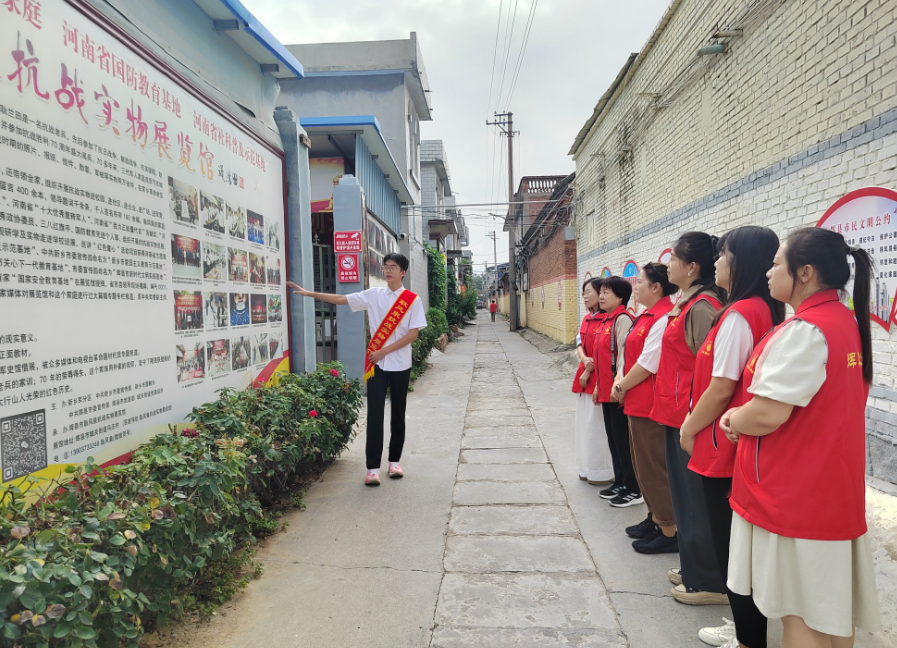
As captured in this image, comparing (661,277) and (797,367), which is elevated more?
(661,277)

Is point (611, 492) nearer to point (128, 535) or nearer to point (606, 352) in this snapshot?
point (606, 352)

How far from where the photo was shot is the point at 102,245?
7.95 ft

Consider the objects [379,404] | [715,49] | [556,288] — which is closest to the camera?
[379,404]

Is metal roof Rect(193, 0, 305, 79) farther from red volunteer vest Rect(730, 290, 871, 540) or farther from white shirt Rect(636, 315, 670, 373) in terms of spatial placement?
red volunteer vest Rect(730, 290, 871, 540)

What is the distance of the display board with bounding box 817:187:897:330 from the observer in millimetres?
3264

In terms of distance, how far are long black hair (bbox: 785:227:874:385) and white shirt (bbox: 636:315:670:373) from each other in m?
1.35

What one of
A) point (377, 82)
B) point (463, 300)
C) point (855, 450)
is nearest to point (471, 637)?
point (855, 450)

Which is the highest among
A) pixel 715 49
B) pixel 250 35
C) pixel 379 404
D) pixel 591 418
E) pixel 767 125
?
pixel 715 49

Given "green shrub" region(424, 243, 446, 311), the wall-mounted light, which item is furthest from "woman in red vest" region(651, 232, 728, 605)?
"green shrub" region(424, 243, 446, 311)

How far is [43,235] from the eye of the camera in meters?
2.10

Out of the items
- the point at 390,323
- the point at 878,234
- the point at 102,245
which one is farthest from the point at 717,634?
the point at 102,245

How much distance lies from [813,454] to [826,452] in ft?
0.12

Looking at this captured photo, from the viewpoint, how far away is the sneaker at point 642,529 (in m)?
3.30

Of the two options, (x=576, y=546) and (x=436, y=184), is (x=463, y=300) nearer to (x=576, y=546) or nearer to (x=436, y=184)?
(x=436, y=184)
